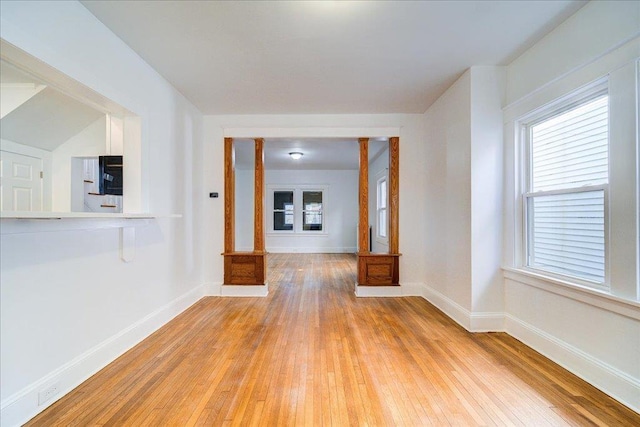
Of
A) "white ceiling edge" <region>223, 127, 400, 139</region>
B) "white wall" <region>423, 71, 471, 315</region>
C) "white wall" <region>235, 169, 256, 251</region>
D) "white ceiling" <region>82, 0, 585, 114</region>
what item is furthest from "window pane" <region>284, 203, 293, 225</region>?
"white ceiling" <region>82, 0, 585, 114</region>

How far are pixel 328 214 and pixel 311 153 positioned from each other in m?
3.07

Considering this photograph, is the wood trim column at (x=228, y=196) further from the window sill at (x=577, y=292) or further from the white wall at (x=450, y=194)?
the window sill at (x=577, y=292)

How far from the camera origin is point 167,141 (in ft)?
10.4

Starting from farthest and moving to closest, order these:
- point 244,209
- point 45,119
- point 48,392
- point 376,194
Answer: point 244,209 < point 376,194 < point 45,119 < point 48,392

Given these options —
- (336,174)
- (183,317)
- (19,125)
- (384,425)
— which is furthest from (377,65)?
(336,174)

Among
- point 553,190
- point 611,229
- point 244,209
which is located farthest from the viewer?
point 244,209

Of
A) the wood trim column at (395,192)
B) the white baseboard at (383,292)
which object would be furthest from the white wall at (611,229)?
the wood trim column at (395,192)

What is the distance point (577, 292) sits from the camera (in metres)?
2.05

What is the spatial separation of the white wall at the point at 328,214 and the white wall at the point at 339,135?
499 cm

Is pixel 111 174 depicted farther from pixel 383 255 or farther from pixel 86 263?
pixel 383 255

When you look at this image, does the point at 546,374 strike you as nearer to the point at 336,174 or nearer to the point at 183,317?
the point at 183,317

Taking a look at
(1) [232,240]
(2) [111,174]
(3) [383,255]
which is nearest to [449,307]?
(3) [383,255]

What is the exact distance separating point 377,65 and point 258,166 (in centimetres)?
224

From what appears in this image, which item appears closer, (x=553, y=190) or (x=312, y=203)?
(x=553, y=190)
